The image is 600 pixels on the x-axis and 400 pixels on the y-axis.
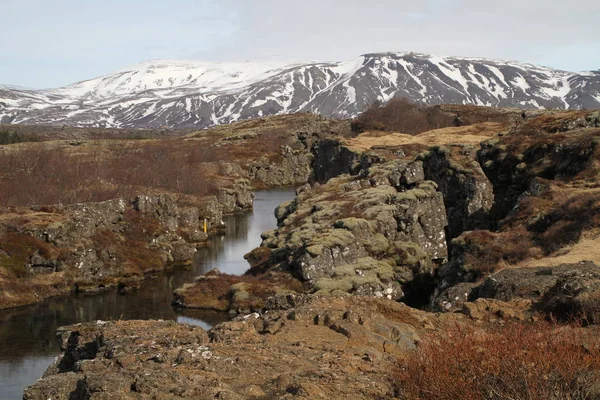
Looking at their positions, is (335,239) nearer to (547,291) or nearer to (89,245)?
(89,245)

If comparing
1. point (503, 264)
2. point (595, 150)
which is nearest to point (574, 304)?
point (503, 264)

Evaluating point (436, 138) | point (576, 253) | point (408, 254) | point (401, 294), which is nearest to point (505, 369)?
point (576, 253)

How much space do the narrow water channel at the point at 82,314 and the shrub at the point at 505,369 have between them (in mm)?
18393

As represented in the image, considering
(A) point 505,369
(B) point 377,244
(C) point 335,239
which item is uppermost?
(A) point 505,369

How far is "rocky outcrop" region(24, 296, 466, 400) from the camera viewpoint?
14.6m

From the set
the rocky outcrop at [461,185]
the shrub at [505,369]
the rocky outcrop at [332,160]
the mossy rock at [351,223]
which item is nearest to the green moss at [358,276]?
the mossy rock at [351,223]

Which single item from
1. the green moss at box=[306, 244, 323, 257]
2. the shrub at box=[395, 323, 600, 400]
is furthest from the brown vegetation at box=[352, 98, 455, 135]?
the shrub at box=[395, 323, 600, 400]

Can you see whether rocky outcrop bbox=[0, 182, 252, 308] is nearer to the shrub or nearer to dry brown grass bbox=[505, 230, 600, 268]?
dry brown grass bbox=[505, 230, 600, 268]

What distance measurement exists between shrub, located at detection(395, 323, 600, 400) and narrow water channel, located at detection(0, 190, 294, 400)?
60.3ft

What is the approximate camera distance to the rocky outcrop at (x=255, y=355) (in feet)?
A: 48.0

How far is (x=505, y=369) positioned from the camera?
13.2 metres

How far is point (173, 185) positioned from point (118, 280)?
4784 cm

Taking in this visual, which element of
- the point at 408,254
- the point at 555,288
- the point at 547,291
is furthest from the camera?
the point at 408,254

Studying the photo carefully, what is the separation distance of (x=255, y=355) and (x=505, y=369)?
22.6ft
